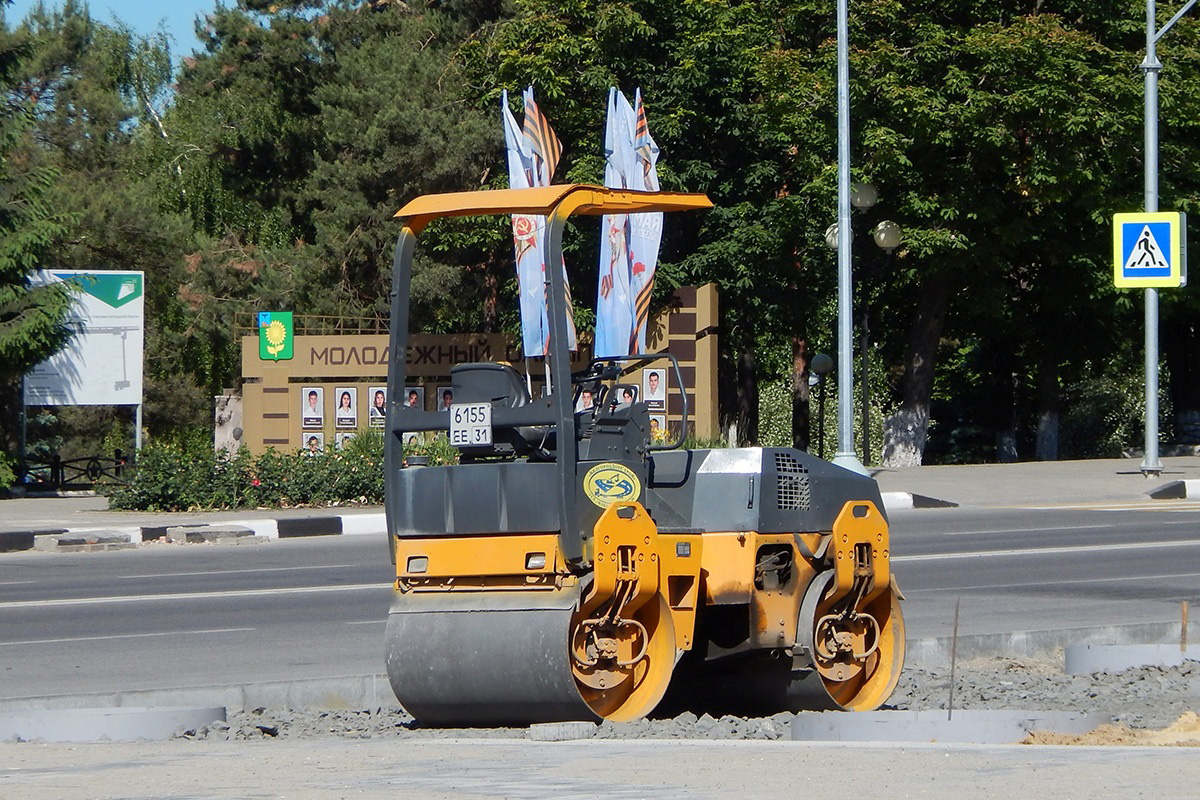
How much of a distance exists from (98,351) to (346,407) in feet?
15.2

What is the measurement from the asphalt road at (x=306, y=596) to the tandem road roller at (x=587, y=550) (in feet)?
9.31

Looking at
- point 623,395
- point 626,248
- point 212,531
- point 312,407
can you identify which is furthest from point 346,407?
point 623,395

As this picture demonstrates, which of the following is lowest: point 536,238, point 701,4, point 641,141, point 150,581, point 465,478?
point 150,581

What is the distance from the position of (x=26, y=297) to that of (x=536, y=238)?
11755 millimetres

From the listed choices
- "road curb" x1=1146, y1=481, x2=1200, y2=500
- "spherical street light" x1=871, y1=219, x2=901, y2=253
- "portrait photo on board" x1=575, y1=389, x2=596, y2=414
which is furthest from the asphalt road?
"spherical street light" x1=871, y1=219, x2=901, y2=253

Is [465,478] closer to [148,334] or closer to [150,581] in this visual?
[150,581]

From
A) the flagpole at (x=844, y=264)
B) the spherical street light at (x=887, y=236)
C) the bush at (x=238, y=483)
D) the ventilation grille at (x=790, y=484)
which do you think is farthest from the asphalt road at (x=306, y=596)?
the spherical street light at (x=887, y=236)

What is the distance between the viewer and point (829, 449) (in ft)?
169

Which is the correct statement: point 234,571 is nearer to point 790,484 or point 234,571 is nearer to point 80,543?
point 80,543

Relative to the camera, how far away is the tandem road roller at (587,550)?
6.97 metres

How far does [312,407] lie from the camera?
102 ft

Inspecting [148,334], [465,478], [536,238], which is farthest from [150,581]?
[148,334]

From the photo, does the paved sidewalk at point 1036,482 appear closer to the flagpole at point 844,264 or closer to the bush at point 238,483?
the flagpole at point 844,264

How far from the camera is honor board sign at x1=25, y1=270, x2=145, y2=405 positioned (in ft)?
94.0
